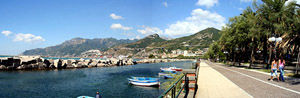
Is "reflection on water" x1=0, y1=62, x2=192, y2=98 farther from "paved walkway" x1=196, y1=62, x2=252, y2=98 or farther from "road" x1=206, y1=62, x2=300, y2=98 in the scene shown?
"road" x1=206, y1=62, x2=300, y2=98

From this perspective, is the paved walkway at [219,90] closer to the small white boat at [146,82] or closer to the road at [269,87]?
the road at [269,87]

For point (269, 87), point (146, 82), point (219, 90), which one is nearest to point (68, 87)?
point (146, 82)

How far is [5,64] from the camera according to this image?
176 feet

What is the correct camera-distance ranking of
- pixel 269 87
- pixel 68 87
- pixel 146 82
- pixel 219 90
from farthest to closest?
pixel 68 87 → pixel 146 82 → pixel 269 87 → pixel 219 90

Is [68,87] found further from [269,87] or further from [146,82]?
[269,87]

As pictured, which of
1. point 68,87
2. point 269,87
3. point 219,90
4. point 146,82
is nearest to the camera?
point 219,90

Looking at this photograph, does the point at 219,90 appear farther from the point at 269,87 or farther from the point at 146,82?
the point at 146,82

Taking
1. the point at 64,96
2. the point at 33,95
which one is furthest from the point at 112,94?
the point at 33,95

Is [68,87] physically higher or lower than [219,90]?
lower

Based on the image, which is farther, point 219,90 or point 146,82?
point 146,82

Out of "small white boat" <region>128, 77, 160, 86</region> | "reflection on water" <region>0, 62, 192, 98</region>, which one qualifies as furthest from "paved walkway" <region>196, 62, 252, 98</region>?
"small white boat" <region>128, 77, 160, 86</region>

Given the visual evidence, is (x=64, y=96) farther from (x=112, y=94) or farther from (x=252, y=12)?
(x=252, y=12)

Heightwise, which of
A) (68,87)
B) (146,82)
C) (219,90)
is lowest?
(68,87)

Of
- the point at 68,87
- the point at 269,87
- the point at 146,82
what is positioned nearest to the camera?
the point at 269,87
